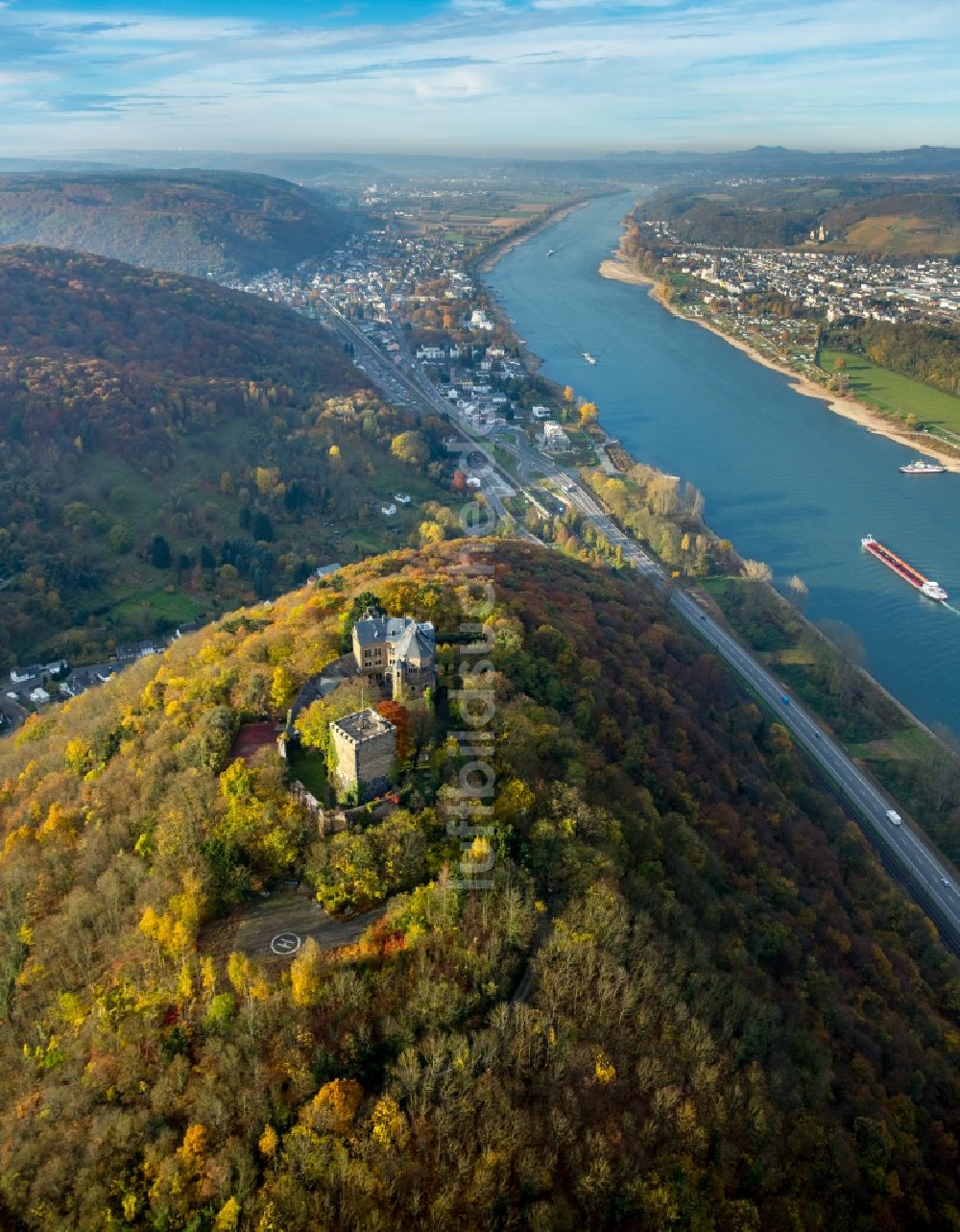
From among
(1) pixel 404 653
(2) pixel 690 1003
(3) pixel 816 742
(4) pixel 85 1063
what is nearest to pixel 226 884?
(4) pixel 85 1063

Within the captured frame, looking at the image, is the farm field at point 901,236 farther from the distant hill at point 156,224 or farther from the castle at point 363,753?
the castle at point 363,753

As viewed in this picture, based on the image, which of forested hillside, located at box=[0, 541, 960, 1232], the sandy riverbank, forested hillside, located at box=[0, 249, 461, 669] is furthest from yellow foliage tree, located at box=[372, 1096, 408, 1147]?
the sandy riverbank

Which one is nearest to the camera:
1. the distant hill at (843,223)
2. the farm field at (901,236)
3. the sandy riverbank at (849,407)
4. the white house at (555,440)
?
the white house at (555,440)

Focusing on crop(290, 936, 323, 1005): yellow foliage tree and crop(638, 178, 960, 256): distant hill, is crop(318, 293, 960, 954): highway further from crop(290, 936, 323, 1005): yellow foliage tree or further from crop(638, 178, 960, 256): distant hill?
crop(638, 178, 960, 256): distant hill

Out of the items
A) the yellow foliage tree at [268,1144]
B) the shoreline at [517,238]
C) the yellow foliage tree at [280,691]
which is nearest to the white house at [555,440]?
the yellow foliage tree at [280,691]

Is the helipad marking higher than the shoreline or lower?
higher

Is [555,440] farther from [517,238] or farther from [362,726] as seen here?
[517,238]
